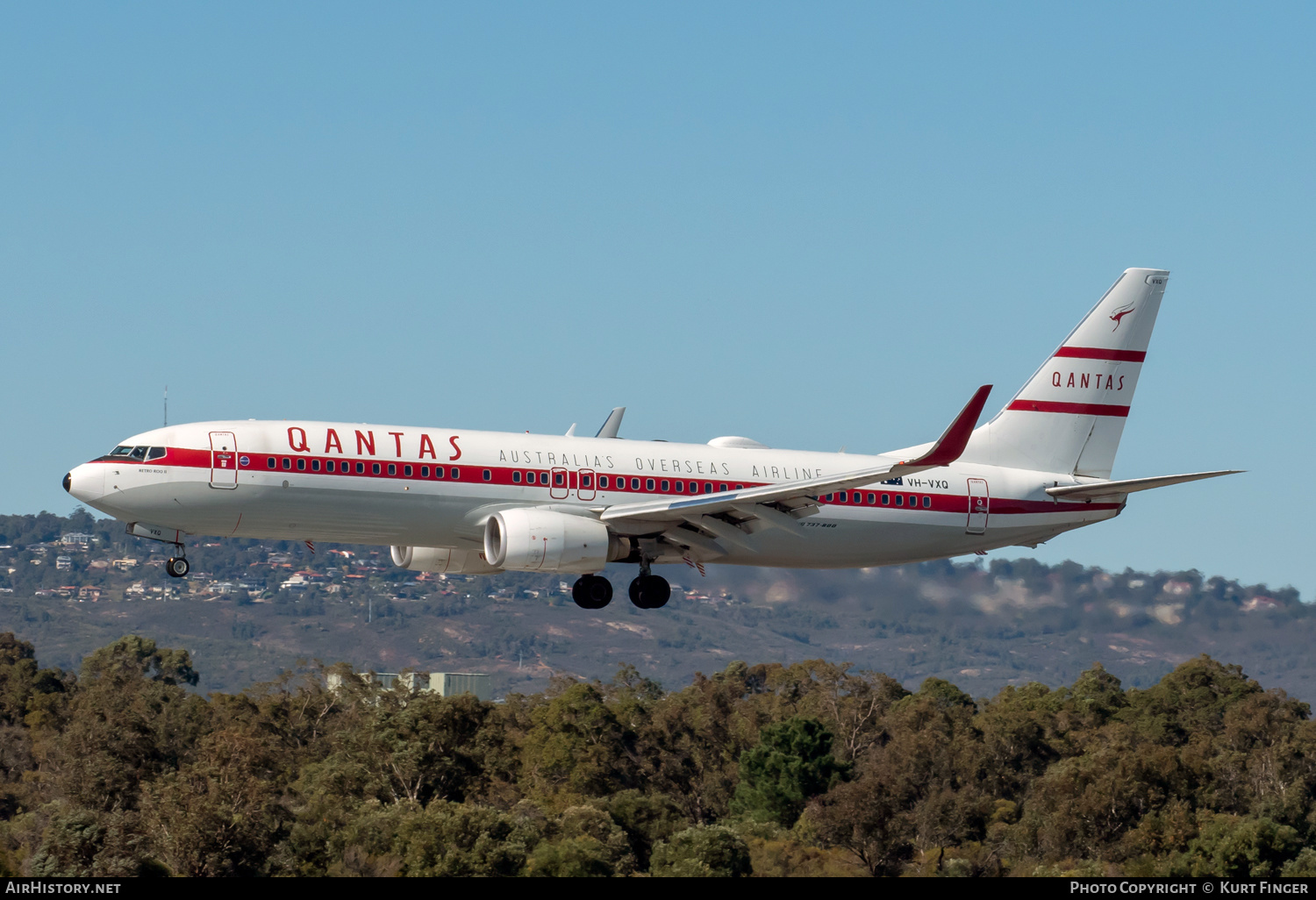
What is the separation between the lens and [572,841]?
8181 cm

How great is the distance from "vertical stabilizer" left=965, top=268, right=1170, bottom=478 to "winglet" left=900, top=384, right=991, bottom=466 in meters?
11.7

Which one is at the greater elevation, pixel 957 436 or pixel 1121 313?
pixel 1121 313

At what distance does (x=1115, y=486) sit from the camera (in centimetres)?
4981

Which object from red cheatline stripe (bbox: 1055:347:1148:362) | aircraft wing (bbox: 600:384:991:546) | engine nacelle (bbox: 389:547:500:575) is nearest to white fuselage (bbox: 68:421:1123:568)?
aircraft wing (bbox: 600:384:991:546)

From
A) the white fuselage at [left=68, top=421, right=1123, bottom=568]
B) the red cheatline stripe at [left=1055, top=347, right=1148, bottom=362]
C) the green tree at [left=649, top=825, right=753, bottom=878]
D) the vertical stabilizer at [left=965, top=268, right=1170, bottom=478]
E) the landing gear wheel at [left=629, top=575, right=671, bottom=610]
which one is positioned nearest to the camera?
the white fuselage at [left=68, top=421, right=1123, bottom=568]

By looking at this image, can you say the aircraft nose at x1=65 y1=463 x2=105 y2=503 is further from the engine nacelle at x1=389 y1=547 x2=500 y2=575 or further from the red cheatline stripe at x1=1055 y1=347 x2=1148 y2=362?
the red cheatline stripe at x1=1055 y1=347 x2=1148 y2=362

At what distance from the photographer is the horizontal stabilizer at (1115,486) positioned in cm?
4544

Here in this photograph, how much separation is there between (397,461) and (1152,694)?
106843mm

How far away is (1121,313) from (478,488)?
2282cm

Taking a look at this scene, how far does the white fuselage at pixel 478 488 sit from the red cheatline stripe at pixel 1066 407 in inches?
116

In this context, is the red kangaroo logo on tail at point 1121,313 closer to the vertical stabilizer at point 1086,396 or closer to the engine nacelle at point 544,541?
the vertical stabilizer at point 1086,396

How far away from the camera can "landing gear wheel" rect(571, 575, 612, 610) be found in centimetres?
4841

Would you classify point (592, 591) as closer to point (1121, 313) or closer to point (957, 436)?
point (957, 436)

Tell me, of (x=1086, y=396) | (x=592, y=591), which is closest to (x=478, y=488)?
(x=592, y=591)
